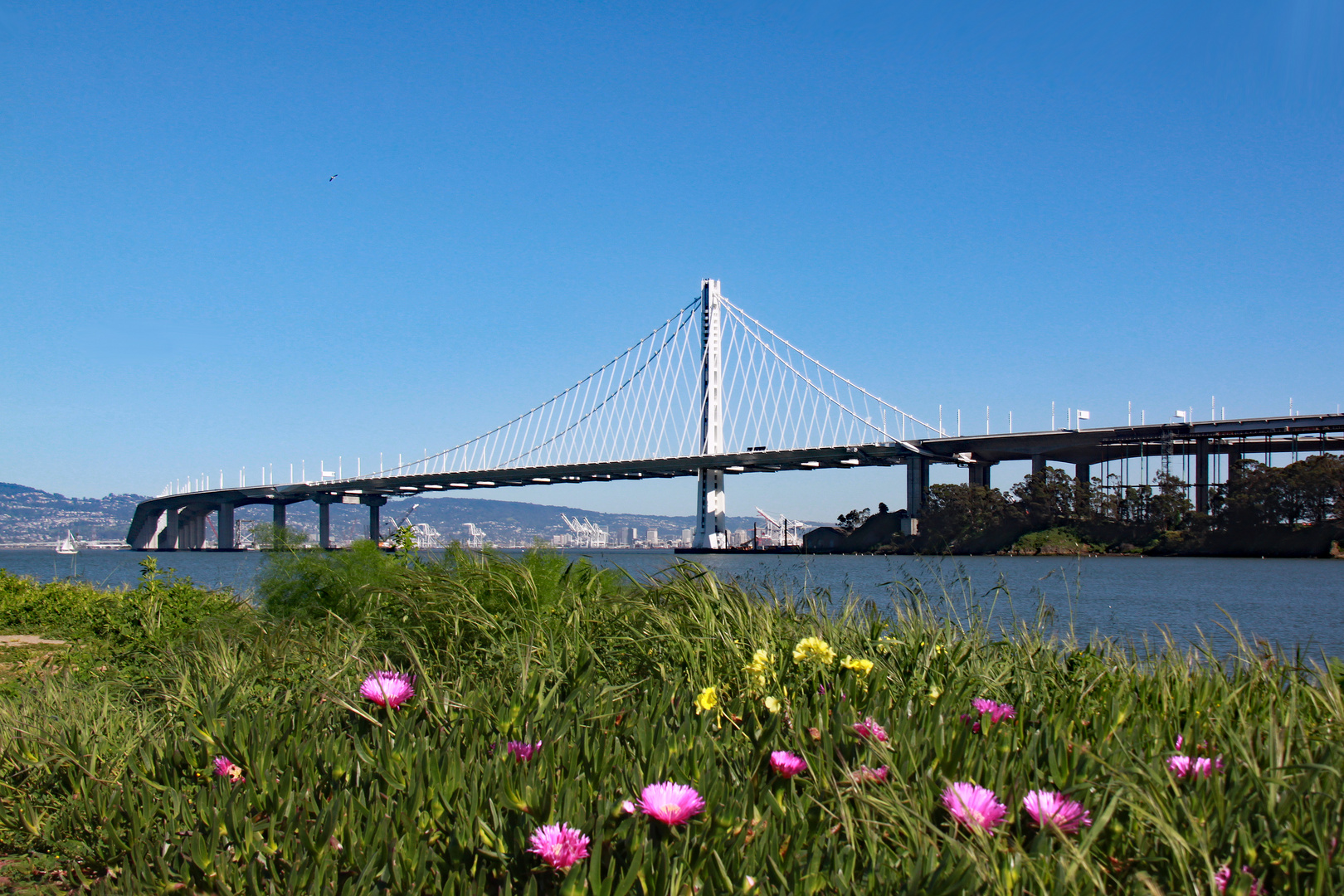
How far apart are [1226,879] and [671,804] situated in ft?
3.34

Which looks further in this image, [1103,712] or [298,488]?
[298,488]

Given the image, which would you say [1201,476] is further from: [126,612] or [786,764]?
[786,764]

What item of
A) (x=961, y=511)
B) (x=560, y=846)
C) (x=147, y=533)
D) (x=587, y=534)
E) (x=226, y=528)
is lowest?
(x=587, y=534)

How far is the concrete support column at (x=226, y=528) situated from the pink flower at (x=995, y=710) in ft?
266

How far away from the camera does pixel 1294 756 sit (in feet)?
8.30

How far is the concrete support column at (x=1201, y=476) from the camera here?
5815 cm

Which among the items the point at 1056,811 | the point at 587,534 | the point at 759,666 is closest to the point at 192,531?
the point at 587,534

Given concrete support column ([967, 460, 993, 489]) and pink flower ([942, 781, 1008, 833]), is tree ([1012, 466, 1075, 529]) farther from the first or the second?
pink flower ([942, 781, 1008, 833])

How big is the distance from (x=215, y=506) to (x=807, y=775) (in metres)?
81.8

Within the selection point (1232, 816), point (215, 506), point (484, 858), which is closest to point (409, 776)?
point (484, 858)

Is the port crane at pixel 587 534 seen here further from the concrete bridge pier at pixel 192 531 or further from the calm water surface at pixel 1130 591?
the calm water surface at pixel 1130 591

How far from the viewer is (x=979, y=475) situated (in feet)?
214

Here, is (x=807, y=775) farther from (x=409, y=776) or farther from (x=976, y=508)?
(x=976, y=508)

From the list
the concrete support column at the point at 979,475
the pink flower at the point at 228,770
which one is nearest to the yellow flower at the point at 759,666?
the pink flower at the point at 228,770
